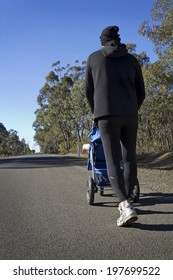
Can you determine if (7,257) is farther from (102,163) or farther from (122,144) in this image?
(102,163)

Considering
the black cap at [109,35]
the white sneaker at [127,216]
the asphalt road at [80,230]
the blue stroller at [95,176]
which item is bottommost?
the asphalt road at [80,230]

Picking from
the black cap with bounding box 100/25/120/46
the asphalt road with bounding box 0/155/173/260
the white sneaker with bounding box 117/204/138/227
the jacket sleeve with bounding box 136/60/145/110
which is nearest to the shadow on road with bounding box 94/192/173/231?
the asphalt road with bounding box 0/155/173/260

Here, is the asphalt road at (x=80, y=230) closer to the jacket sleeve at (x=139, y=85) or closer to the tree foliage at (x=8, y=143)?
the jacket sleeve at (x=139, y=85)

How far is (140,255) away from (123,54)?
7.49 ft

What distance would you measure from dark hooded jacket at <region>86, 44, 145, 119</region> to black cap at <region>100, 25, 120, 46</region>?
0.38ft

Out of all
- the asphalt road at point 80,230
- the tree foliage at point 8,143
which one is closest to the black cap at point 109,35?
the asphalt road at point 80,230

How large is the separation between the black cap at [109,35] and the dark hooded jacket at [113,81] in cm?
12

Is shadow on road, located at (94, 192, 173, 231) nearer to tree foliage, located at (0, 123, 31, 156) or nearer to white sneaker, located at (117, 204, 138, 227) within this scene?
white sneaker, located at (117, 204, 138, 227)

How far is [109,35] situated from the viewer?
421 centimetres

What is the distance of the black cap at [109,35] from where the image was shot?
421 centimetres

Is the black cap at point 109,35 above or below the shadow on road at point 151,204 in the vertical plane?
above

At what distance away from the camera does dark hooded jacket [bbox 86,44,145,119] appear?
4.03 metres
